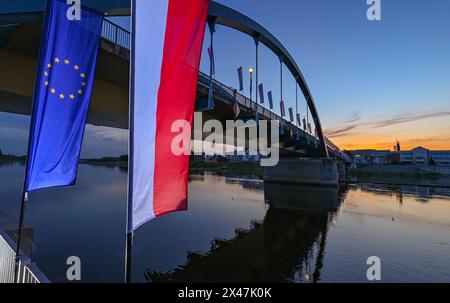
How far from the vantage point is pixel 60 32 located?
18.4ft

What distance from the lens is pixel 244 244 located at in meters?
17.2

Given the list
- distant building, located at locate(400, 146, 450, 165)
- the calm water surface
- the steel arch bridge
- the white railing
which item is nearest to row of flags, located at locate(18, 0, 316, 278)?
the white railing

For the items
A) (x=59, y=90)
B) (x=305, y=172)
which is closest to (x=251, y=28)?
A: (x=59, y=90)

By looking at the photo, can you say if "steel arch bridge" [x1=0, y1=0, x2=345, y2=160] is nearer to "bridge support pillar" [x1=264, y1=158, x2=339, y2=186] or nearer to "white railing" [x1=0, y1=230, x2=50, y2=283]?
"bridge support pillar" [x1=264, y1=158, x2=339, y2=186]

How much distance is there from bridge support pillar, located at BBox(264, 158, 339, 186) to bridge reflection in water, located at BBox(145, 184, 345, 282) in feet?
101

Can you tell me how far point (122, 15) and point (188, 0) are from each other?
9.99 meters

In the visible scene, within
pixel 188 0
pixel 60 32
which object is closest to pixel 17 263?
pixel 60 32

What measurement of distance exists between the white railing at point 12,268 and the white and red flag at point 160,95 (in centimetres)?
268

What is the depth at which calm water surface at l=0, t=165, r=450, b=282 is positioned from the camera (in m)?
12.3

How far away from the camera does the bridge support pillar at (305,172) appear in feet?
180

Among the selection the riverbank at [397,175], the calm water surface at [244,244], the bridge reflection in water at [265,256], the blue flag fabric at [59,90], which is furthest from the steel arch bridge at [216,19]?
the riverbank at [397,175]

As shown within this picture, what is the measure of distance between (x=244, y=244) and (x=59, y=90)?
1488 centimetres

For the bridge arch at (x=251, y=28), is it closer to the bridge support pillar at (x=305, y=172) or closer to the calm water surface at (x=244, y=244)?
the bridge support pillar at (x=305, y=172)

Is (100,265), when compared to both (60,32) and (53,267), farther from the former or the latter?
(60,32)
